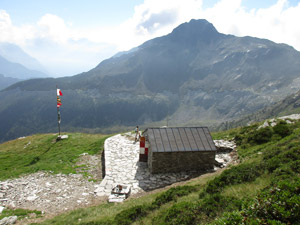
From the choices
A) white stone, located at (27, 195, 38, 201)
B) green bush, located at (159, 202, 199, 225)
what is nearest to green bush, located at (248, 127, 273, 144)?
green bush, located at (159, 202, 199, 225)

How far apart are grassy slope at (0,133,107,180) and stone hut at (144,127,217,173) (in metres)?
7.69

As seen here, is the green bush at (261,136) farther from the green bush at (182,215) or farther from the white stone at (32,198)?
the white stone at (32,198)

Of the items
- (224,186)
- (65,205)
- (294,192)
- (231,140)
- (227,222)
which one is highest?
(294,192)

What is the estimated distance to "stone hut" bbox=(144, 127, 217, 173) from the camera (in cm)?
1539

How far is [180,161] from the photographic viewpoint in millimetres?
15672

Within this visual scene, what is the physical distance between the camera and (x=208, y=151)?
1572cm

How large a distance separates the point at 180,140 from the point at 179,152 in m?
1.15

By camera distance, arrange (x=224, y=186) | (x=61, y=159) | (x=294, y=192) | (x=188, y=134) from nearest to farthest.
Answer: (x=294, y=192), (x=224, y=186), (x=188, y=134), (x=61, y=159)

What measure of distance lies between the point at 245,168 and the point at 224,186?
2160 millimetres

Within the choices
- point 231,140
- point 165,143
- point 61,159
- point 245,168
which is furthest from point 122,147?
point 245,168

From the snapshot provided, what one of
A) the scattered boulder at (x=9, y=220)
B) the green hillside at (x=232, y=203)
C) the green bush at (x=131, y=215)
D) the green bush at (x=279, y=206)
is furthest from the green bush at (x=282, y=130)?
the scattered boulder at (x=9, y=220)

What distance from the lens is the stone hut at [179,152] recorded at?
15394 millimetres

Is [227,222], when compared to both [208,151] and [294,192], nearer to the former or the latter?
[294,192]

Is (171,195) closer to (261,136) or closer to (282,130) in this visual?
(261,136)
